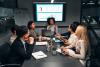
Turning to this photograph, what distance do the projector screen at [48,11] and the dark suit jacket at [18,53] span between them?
11.9 feet

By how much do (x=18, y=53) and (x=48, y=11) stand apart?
3.88 meters

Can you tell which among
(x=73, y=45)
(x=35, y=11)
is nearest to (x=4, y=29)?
(x=35, y=11)

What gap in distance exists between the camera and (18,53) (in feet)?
11.5

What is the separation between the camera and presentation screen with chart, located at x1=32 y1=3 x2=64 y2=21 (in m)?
7.08

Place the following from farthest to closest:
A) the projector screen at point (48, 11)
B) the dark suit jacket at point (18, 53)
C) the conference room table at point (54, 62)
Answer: the projector screen at point (48, 11), the dark suit jacket at point (18, 53), the conference room table at point (54, 62)

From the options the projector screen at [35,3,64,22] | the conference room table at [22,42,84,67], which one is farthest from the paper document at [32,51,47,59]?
the projector screen at [35,3,64,22]

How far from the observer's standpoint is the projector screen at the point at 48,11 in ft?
23.2

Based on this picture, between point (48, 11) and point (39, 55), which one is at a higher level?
point (48, 11)

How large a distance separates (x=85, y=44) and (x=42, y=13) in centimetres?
379

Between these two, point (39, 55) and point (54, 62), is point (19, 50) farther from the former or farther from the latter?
point (54, 62)

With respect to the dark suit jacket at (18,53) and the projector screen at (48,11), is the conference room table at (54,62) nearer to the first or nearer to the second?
the dark suit jacket at (18,53)

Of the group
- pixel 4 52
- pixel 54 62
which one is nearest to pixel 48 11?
pixel 4 52

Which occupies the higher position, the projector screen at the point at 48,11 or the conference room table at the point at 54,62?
the projector screen at the point at 48,11

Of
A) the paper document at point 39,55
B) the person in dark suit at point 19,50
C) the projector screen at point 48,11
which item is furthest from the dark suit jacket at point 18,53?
the projector screen at point 48,11
